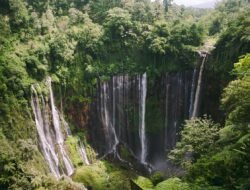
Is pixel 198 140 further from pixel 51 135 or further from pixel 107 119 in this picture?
pixel 107 119

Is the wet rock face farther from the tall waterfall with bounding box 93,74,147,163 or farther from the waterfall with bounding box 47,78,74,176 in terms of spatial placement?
the waterfall with bounding box 47,78,74,176

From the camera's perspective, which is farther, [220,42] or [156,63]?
[156,63]

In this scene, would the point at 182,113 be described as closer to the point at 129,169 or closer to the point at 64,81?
the point at 129,169

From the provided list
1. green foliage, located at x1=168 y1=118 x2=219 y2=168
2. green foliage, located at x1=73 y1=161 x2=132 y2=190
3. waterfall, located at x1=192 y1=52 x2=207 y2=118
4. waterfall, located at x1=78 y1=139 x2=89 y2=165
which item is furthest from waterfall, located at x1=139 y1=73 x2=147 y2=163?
green foliage, located at x1=168 y1=118 x2=219 y2=168

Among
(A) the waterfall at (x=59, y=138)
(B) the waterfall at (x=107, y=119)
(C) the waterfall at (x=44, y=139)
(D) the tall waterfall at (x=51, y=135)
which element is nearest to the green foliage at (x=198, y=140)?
(A) the waterfall at (x=59, y=138)

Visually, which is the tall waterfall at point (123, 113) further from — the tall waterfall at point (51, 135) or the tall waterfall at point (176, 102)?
the tall waterfall at point (51, 135)

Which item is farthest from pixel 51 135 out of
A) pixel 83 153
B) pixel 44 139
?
pixel 83 153

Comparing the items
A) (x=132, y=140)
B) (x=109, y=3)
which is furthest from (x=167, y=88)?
(x=109, y=3)
